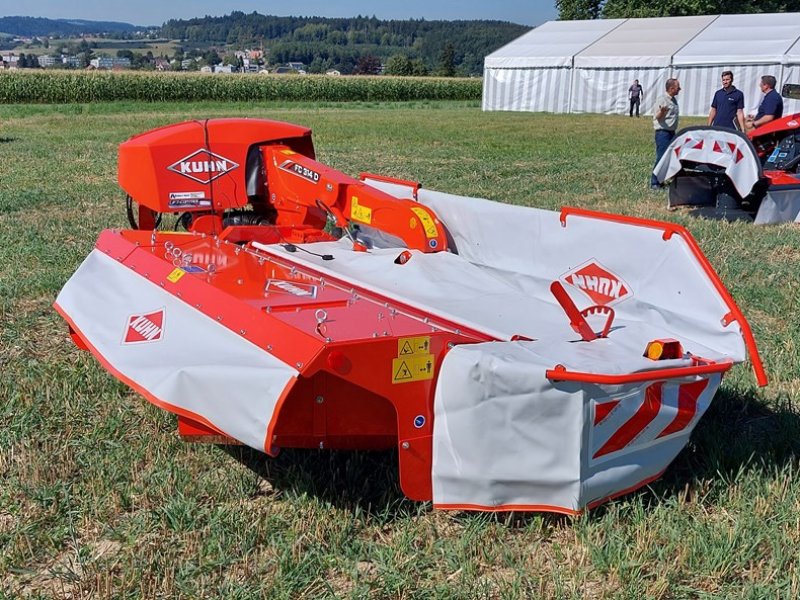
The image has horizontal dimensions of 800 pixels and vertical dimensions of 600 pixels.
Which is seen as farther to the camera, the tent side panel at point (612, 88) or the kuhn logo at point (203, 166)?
the tent side panel at point (612, 88)

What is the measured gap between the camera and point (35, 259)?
6.50 m

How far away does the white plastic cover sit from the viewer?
786 cm

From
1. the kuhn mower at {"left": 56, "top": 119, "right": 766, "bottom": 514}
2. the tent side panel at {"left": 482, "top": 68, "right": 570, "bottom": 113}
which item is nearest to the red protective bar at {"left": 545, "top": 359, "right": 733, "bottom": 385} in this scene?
the kuhn mower at {"left": 56, "top": 119, "right": 766, "bottom": 514}

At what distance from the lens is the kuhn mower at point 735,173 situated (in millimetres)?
7941

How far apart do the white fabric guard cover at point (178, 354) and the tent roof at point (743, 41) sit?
2559 centimetres

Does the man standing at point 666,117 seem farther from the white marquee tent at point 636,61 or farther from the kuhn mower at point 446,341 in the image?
the white marquee tent at point 636,61

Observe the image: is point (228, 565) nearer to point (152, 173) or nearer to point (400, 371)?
point (400, 371)

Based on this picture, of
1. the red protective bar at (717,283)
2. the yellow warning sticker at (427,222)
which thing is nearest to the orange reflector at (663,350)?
the red protective bar at (717,283)

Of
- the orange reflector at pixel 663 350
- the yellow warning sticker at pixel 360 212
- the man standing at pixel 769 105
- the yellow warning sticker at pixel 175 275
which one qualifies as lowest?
the yellow warning sticker at pixel 175 275

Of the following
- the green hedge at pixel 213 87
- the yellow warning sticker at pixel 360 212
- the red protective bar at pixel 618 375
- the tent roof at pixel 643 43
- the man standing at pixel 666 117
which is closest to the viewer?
the red protective bar at pixel 618 375

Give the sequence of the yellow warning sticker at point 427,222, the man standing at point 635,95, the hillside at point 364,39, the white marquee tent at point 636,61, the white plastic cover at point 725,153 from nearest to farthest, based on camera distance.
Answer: the yellow warning sticker at point 427,222, the white plastic cover at point 725,153, the white marquee tent at point 636,61, the man standing at point 635,95, the hillside at point 364,39

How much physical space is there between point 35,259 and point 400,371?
4.69 meters

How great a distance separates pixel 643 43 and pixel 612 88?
182cm

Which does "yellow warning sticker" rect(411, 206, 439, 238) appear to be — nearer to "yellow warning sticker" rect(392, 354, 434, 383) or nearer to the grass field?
the grass field
